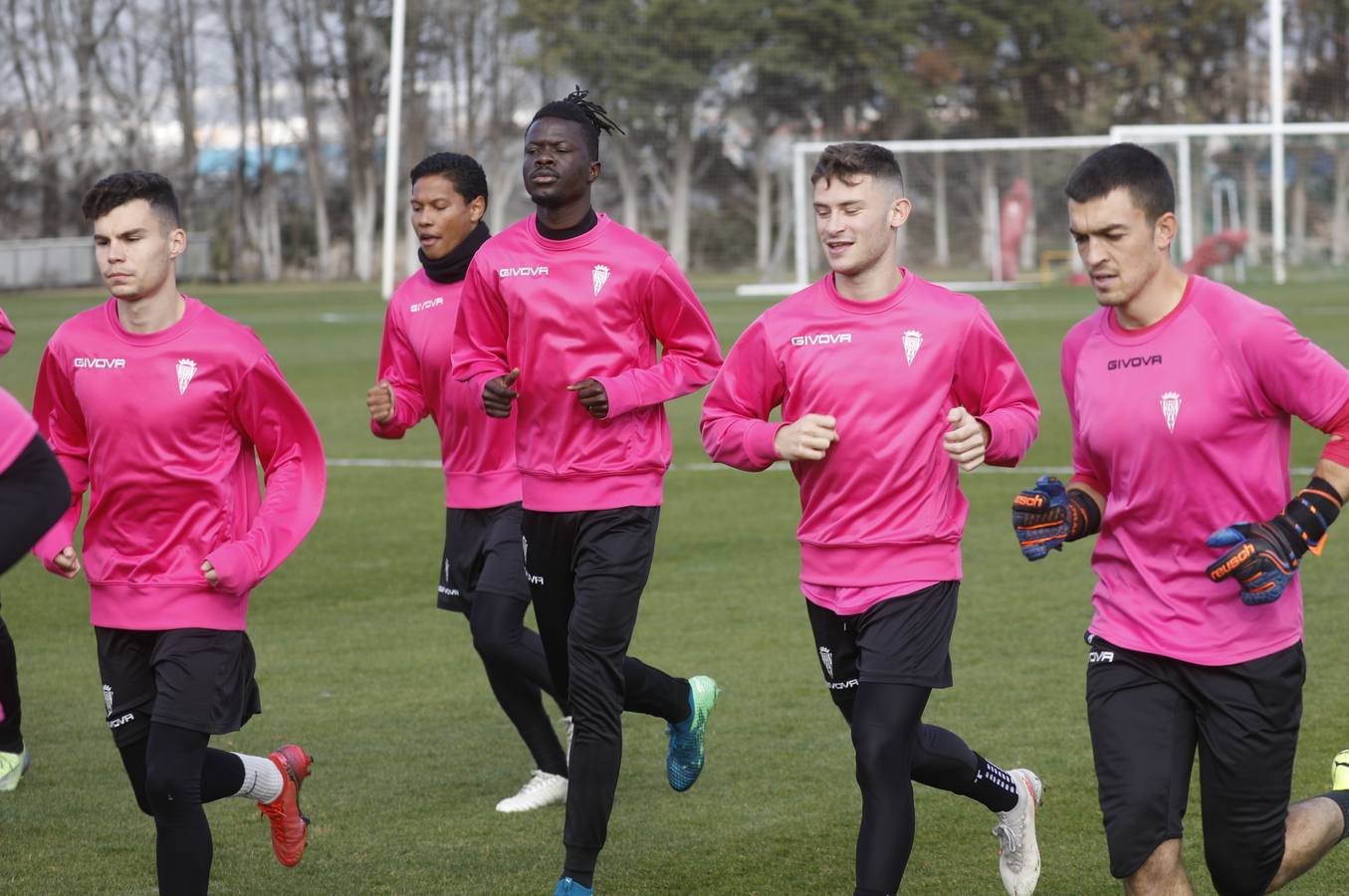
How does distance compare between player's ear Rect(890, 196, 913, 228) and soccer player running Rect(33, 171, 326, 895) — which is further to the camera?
player's ear Rect(890, 196, 913, 228)

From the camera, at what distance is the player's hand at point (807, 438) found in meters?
4.96

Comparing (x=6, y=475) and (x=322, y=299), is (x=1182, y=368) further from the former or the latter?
(x=322, y=299)

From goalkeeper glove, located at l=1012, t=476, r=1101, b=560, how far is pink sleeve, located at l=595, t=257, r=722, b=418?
1.56 m

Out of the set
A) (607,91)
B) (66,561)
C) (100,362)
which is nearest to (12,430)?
(66,561)

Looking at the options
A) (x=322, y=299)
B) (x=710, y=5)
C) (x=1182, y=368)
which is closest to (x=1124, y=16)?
(x=710, y=5)

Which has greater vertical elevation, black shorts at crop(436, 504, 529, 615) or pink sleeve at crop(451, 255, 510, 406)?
pink sleeve at crop(451, 255, 510, 406)

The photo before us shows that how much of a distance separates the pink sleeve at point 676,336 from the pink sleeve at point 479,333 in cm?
47

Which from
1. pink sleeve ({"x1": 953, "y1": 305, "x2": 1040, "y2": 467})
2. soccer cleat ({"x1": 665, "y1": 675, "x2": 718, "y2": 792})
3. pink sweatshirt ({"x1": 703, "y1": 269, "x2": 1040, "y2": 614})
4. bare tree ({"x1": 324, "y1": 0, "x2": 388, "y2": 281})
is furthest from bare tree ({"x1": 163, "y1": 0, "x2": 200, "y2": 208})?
pink sleeve ({"x1": 953, "y1": 305, "x2": 1040, "y2": 467})

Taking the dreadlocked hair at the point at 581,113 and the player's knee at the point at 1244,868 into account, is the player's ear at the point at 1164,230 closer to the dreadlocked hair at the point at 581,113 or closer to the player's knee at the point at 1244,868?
the player's knee at the point at 1244,868

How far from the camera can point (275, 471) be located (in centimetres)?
542

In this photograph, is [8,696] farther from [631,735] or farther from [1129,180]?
[1129,180]

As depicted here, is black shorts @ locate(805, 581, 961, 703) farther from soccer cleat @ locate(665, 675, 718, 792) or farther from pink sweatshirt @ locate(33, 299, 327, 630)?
pink sweatshirt @ locate(33, 299, 327, 630)

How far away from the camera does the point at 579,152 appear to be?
6.00 m

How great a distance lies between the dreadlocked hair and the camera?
6031 millimetres
